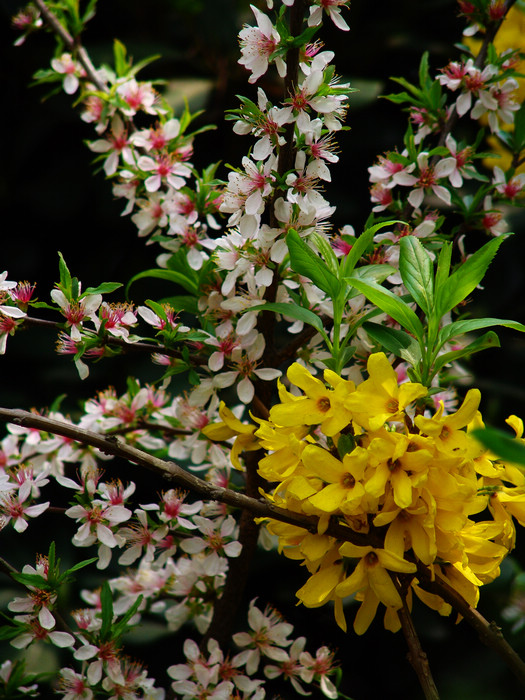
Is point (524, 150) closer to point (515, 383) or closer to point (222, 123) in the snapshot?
point (515, 383)

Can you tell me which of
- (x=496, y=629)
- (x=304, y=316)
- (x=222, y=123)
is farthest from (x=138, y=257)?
(x=496, y=629)

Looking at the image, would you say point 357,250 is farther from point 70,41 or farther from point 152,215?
point 70,41

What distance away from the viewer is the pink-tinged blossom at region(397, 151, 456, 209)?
547 mm

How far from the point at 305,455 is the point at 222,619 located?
280 mm

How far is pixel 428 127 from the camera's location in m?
0.60

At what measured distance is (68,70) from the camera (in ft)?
2.21

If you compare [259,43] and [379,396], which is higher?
[259,43]

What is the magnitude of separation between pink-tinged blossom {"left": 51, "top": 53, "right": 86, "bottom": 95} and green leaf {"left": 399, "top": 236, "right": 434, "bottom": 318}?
1.39 feet

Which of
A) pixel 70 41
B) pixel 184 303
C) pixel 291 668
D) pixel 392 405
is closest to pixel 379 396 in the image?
pixel 392 405

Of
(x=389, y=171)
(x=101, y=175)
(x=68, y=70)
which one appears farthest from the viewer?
(x=101, y=175)

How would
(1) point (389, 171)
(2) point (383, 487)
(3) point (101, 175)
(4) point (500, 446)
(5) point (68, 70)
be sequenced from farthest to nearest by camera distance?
1. (3) point (101, 175)
2. (5) point (68, 70)
3. (1) point (389, 171)
4. (2) point (383, 487)
5. (4) point (500, 446)

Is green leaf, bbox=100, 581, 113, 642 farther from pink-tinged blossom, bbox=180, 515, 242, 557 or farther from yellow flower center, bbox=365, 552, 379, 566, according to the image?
yellow flower center, bbox=365, 552, 379, 566

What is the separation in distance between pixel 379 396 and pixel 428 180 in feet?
0.85

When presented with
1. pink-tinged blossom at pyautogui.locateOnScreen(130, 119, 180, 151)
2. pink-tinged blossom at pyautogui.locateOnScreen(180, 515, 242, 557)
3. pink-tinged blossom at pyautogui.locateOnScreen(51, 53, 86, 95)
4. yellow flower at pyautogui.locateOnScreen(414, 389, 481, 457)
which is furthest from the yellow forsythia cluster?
pink-tinged blossom at pyautogui.locateOnScreen(51, 53, 86, 95)
